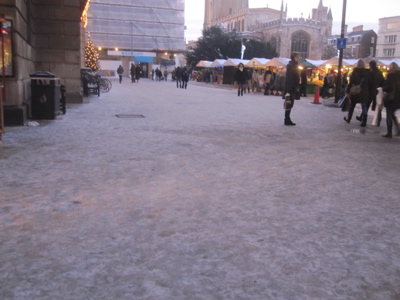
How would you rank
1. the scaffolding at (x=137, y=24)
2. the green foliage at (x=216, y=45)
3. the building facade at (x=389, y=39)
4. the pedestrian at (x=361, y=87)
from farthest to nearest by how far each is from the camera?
the building facade at (x=389, y=39)
the green foliage at (x=216, y=45)
the scaffolding at (x=137, y=24)
the pedestrian at (x=361, y=87)

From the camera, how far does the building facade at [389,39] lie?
93.9 m

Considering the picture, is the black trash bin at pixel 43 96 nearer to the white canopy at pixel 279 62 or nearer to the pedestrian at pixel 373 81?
the pedestrian at pixel 373 81

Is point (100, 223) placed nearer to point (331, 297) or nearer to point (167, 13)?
point (331, 297)

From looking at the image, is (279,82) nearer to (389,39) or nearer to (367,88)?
(367,88)

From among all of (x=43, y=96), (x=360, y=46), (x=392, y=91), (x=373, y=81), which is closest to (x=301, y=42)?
(x=360, y=46)

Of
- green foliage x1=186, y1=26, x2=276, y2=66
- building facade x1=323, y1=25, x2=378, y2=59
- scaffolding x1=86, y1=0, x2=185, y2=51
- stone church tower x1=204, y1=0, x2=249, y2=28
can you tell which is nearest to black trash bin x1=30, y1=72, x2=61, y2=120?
scaffolding x1=86, y1=0, x2=185, y2=51

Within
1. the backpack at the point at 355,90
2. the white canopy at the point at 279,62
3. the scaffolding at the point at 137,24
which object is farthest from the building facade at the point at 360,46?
the backpack at the point at 355,90

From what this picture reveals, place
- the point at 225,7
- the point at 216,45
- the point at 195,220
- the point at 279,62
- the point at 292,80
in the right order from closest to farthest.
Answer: the point at 195,220 < the point at 292,80 < the point at 279,62 < the point at 216,45 < the point at 225,7

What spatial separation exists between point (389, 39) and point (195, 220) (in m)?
104

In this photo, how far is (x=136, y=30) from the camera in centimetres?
6347

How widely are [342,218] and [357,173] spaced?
86.7 inches

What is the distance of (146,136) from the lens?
29.6ft

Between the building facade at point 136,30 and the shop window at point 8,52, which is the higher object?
the building facade at point 136,30

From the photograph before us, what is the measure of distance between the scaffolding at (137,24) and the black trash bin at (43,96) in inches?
2093
